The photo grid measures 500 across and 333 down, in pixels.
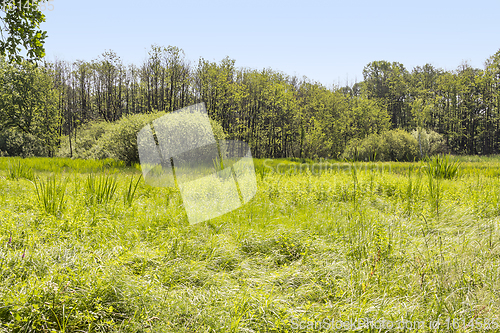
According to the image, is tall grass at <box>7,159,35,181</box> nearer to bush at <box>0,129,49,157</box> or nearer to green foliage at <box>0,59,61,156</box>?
bush at <box>0,129,49,157</box>

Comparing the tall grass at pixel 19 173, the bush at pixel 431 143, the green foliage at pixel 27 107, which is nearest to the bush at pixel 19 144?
the green foliage at pixel 27 107

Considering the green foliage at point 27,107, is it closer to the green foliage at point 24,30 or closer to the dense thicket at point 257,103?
the dense thicket at point 257,103

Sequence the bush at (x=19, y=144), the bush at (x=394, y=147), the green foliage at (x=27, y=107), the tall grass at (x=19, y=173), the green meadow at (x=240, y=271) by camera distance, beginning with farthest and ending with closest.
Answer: the bush at (x=394, y=147), the green foliage at (x=27, y=107), the bush at (x=19, y=144), the tall grass at (x=19, y=173), the green meadow at (x=240, y=271)

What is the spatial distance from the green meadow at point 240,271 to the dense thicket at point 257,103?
19.2 meters

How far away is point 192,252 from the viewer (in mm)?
3291

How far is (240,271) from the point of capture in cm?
284

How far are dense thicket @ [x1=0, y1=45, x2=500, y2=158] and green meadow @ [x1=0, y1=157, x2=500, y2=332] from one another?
19.2 metres

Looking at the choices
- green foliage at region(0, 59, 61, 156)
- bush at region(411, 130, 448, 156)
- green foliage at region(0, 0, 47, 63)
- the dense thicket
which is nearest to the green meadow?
green foliage at region(0, 0, 47, 63)

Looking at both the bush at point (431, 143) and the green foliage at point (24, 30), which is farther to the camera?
the bush at point (431, 143)

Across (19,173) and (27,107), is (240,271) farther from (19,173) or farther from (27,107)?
(27,107)

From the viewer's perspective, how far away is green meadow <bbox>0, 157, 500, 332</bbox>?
6.65 feet

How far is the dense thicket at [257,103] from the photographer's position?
25.6m

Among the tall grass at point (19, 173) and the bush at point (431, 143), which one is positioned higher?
the bush at point (431, 143)

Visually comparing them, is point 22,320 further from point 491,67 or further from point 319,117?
point 491,67
